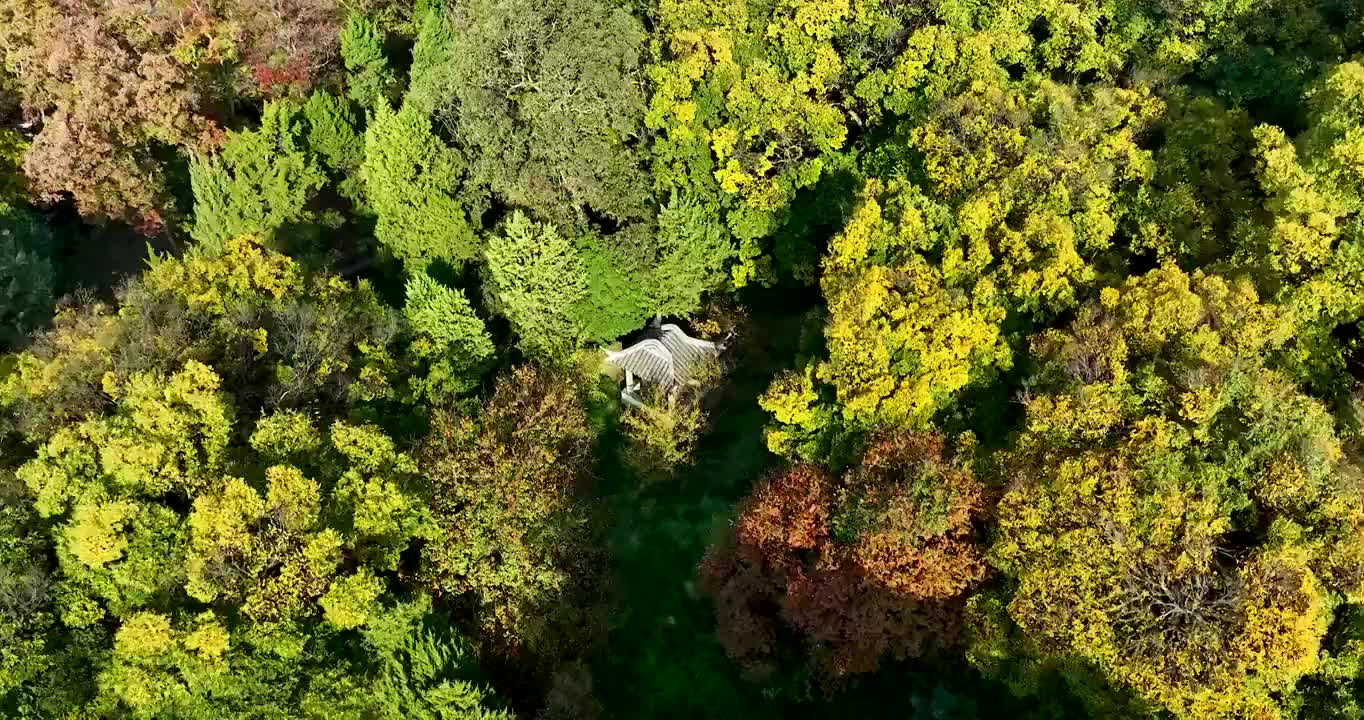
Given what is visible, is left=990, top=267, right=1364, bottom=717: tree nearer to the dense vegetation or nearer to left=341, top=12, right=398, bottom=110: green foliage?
the dense vegetation

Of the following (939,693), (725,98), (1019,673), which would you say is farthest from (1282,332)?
(725,98)

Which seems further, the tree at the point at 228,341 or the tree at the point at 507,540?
the tree at the point at 228,341

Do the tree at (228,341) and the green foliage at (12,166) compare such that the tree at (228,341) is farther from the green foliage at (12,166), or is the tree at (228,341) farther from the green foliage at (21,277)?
the green foliage at (12,166)

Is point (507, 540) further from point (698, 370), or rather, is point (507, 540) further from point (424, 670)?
point (698, 370)

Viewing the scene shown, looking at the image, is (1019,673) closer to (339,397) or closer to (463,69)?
(339,397)

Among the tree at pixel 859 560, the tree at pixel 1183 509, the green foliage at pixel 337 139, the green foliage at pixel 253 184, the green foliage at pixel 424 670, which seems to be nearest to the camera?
the tree at pixel 1183 509

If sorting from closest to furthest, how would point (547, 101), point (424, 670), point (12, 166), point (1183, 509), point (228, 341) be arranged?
point (1183, 509), point (424, 670), point (228, 341), point (547, 101), point (12, 166)

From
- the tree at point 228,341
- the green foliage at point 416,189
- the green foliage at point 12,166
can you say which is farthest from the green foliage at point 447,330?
the green foliage at point 12,166

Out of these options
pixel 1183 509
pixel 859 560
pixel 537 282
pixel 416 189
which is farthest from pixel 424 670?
pixel 1183 509

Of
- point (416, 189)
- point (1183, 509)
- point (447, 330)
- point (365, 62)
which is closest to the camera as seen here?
point (1183, 509)
